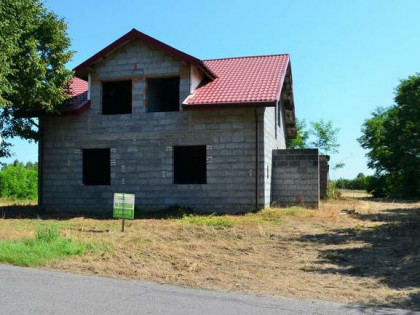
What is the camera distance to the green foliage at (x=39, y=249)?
8.66m

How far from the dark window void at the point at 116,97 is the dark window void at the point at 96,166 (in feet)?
5.63

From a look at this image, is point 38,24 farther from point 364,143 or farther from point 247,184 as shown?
point 364,143

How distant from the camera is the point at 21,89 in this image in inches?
663

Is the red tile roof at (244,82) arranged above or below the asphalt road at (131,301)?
above

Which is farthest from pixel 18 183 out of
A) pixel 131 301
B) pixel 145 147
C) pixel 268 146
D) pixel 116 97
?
pixel 131 301

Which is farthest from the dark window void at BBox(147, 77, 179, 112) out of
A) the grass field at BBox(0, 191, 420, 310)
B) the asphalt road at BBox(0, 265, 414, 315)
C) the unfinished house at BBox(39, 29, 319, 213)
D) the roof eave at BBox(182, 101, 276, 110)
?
the asphalt road at BBox(0, 265, 414, 315)

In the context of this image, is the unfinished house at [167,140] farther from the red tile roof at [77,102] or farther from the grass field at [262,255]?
the grass field at [262,255]

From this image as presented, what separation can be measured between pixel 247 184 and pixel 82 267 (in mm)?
9467

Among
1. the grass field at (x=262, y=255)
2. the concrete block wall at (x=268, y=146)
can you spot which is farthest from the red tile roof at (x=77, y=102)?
the concrete block wall at (x=268, y=146)

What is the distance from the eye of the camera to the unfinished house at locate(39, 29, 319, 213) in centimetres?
1711

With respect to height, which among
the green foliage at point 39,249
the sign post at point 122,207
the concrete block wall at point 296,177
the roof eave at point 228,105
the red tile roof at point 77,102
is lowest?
the green foliage at point 39,249

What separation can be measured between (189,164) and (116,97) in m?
4.41

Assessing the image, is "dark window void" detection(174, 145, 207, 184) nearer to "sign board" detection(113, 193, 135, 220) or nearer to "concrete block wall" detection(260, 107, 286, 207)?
"concrete block wall" detection(260, 107, 286, 207)

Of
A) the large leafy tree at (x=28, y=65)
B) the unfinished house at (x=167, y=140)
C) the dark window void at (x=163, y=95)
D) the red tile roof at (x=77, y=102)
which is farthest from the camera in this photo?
the dark window void at (x=163, y=95)
